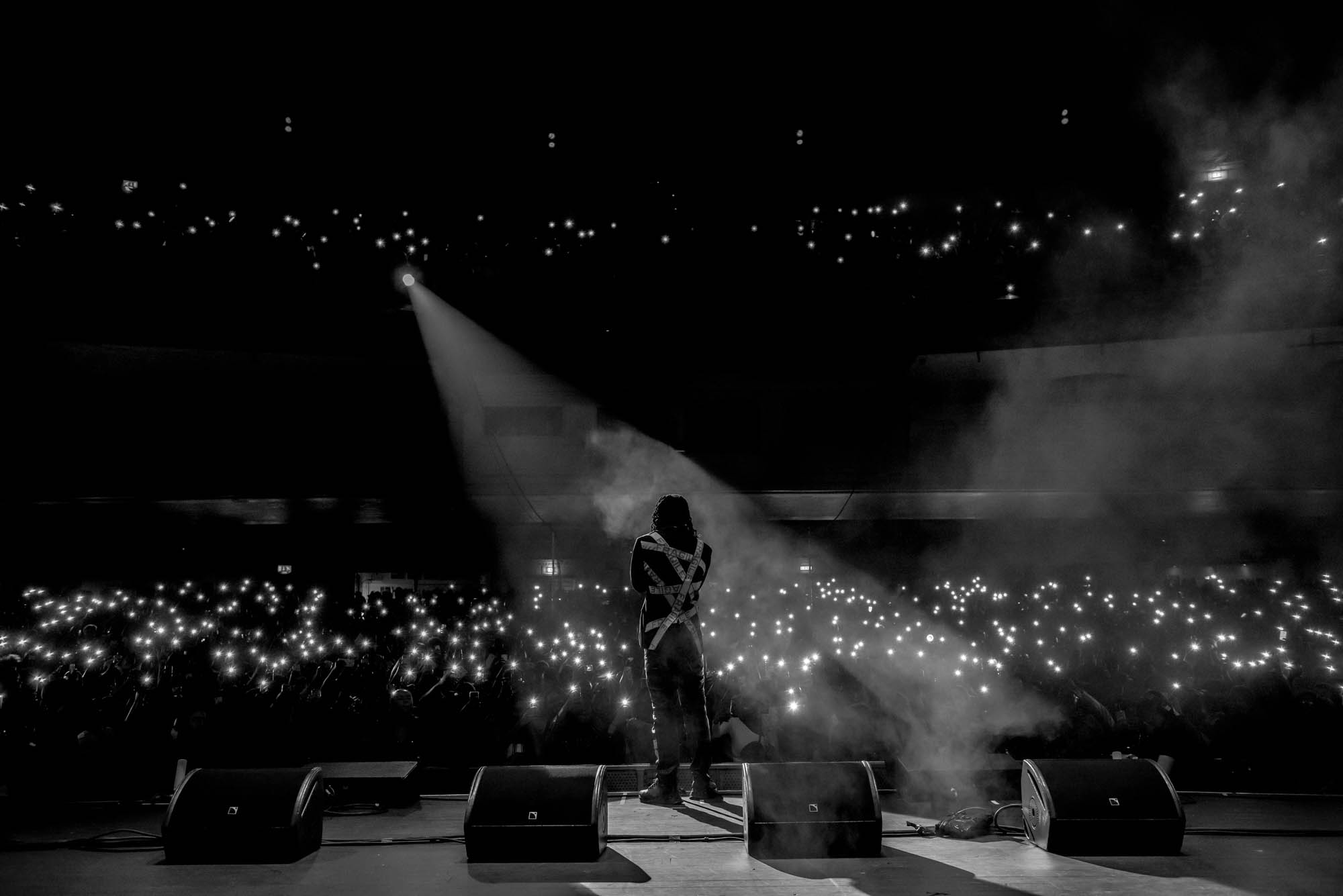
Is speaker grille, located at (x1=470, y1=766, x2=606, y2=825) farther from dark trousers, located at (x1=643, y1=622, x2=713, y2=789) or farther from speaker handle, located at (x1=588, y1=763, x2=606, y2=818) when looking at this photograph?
dark trousers, located at (x1=643, y1=622, x2=713, y2=789)

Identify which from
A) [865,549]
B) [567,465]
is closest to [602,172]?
[567,465]

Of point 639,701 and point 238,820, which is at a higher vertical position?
point 639,701

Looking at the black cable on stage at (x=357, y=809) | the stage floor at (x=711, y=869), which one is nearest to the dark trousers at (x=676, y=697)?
the stage floor at (x=711, y=869)

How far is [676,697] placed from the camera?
191 inches

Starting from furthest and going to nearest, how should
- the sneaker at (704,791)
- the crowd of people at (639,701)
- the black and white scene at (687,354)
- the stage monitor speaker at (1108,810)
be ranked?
the black and white scene at (687,354)
the crowd of people at (639,701)
the sneaker at (704,791)
the stage monitor speaker at (1108,810)

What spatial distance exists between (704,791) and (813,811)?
1.28 m

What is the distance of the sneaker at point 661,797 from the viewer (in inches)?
189

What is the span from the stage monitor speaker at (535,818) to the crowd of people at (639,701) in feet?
5.95

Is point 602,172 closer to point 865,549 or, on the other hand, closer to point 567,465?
point 567,465

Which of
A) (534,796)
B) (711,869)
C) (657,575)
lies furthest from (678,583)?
(711,869)

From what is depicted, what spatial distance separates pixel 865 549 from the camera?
521 inches

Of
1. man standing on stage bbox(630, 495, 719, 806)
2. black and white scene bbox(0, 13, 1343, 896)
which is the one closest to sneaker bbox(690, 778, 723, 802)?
man standing on stage bbox(630, 495, 719, 806)

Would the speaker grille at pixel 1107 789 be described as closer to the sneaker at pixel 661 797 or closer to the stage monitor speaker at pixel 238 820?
the sneaker at pixel 661 797

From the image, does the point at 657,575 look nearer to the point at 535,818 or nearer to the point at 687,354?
the point at 535,818
